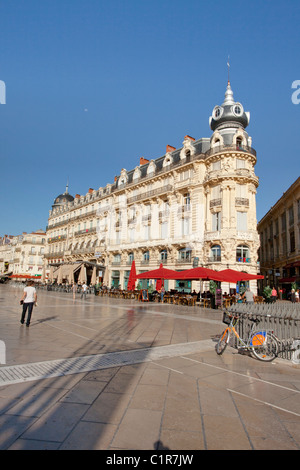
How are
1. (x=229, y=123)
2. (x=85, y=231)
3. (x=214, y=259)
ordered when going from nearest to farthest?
(x=214, y=259)
(x=229, y=123)
(x=85, y=231)

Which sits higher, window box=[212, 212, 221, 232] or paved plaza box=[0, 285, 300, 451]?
window box=[212, 212, 221, 232]

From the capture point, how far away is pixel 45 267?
57312mm

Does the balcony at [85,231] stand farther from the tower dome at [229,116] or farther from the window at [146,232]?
the tower dome at [229,116]

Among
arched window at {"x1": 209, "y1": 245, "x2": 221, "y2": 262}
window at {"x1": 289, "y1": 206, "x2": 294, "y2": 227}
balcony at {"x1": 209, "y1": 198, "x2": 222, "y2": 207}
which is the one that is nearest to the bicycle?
arched window at {"x1": 209, "y1": 245, "x2": 221, "y2": 262}

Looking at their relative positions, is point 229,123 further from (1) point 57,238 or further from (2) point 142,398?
(1) point 57,238

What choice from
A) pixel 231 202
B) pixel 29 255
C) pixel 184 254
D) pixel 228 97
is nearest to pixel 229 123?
pixel 228 97

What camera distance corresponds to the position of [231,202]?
2766 cm

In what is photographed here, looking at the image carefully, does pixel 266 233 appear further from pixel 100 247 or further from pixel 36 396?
pixel 36 396

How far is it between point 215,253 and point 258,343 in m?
22.0

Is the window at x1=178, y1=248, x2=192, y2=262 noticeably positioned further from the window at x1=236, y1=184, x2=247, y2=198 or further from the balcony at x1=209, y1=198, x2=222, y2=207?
the window at x1=236, y1=184, x2=247, y2=198

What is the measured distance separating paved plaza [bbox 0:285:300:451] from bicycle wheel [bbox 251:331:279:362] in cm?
19

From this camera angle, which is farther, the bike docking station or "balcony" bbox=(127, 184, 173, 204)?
"balcony" bbox=(127, 184, 173, 204)

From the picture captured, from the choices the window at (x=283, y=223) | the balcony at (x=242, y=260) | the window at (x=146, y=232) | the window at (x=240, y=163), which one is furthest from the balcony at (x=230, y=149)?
the window at (x=283, y=223)

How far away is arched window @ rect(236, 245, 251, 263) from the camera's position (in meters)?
Answer: 26.9
